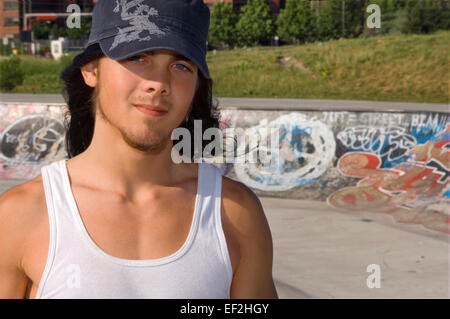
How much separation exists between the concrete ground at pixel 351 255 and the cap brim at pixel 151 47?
7511 millimetres

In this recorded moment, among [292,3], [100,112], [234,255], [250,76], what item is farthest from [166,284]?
[292,3]

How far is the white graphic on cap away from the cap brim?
0.02m

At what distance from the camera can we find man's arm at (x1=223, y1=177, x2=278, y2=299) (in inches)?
94.3

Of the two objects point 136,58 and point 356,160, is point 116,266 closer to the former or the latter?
point 136,58

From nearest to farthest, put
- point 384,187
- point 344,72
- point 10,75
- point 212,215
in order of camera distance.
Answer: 1. point 212,215
2. point 384,187
3. point 10,75
4. point 344,72

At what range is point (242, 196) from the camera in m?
2.49

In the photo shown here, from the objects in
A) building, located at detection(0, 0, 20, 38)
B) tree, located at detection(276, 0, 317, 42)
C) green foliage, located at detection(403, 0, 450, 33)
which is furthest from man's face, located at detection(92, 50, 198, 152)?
building, located at detection(0, 0, 20, 38)

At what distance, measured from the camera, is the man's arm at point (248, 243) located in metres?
2.39

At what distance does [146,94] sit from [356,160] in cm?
1417

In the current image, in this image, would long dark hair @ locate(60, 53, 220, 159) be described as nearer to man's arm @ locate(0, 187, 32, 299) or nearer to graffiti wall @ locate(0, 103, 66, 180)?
man's arm @ locate(0, 187, 32, 299)

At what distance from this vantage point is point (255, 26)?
7031cm

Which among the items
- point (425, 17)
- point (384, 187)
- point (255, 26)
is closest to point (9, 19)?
point (255, 26)

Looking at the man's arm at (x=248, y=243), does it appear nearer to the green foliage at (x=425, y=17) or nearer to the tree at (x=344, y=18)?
the tree at (x=344, y=18)
